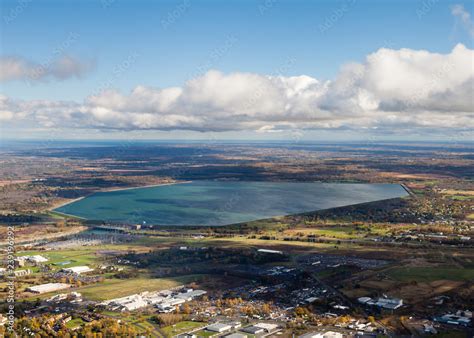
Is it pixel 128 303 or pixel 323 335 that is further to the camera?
pixel 128 303

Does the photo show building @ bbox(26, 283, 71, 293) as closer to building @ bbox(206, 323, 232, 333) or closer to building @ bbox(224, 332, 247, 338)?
building @ bbox(206, 323, 232, 333)

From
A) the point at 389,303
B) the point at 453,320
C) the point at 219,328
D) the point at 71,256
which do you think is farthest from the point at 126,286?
the point at 453,320

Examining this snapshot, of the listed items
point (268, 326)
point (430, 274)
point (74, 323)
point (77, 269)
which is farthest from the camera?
point (77, 269)

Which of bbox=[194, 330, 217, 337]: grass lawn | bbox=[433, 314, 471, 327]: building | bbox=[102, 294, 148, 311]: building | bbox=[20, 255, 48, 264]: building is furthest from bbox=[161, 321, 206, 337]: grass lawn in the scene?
bbox=[20, 255, 48, 264]: building

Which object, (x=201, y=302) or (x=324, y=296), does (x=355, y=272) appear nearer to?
(x=324, y=296)

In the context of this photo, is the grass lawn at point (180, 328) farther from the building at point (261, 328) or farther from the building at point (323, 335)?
the building at point (323, 335)

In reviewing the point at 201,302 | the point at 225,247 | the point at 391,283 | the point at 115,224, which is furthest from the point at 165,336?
the point at 115,224

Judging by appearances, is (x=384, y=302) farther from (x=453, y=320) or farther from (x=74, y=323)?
(x=74, y=323)
